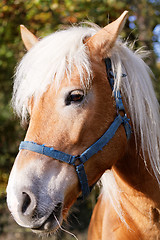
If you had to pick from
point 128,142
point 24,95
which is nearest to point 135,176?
point 128,142

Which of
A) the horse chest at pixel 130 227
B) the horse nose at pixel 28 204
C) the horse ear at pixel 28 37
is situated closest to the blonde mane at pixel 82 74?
the horse chest at pixel 130 227

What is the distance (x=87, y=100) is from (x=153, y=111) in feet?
1.91

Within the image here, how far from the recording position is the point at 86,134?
1853 millimetres

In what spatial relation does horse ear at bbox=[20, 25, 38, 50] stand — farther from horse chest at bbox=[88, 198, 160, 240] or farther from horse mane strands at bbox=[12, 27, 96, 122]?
horse chest at bbox=[88, 198, 160, 240]

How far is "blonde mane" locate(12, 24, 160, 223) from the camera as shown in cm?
192

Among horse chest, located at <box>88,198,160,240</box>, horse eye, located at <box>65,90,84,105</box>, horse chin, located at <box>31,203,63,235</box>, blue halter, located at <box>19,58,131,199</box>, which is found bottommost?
horse chest, located at <box>88,198,160,240</box>

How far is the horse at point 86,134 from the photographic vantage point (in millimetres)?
1691

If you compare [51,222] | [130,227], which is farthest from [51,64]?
[130,227]

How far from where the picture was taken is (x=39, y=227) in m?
1.71

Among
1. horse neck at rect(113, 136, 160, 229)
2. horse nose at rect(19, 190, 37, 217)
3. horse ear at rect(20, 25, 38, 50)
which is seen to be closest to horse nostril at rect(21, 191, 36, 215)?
horse nose at rect(19, 190, 37, 217)

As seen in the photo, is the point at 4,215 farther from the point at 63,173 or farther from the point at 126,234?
the point at 63,173

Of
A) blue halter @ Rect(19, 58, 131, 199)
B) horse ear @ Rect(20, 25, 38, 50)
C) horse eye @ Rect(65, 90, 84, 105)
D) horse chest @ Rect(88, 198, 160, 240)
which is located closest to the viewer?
blue halter @ Rect(19, 58, 131, 199)

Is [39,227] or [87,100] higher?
[87,100]

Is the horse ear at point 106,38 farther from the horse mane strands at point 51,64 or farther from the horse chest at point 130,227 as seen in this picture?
the horse chest at point 130,227
